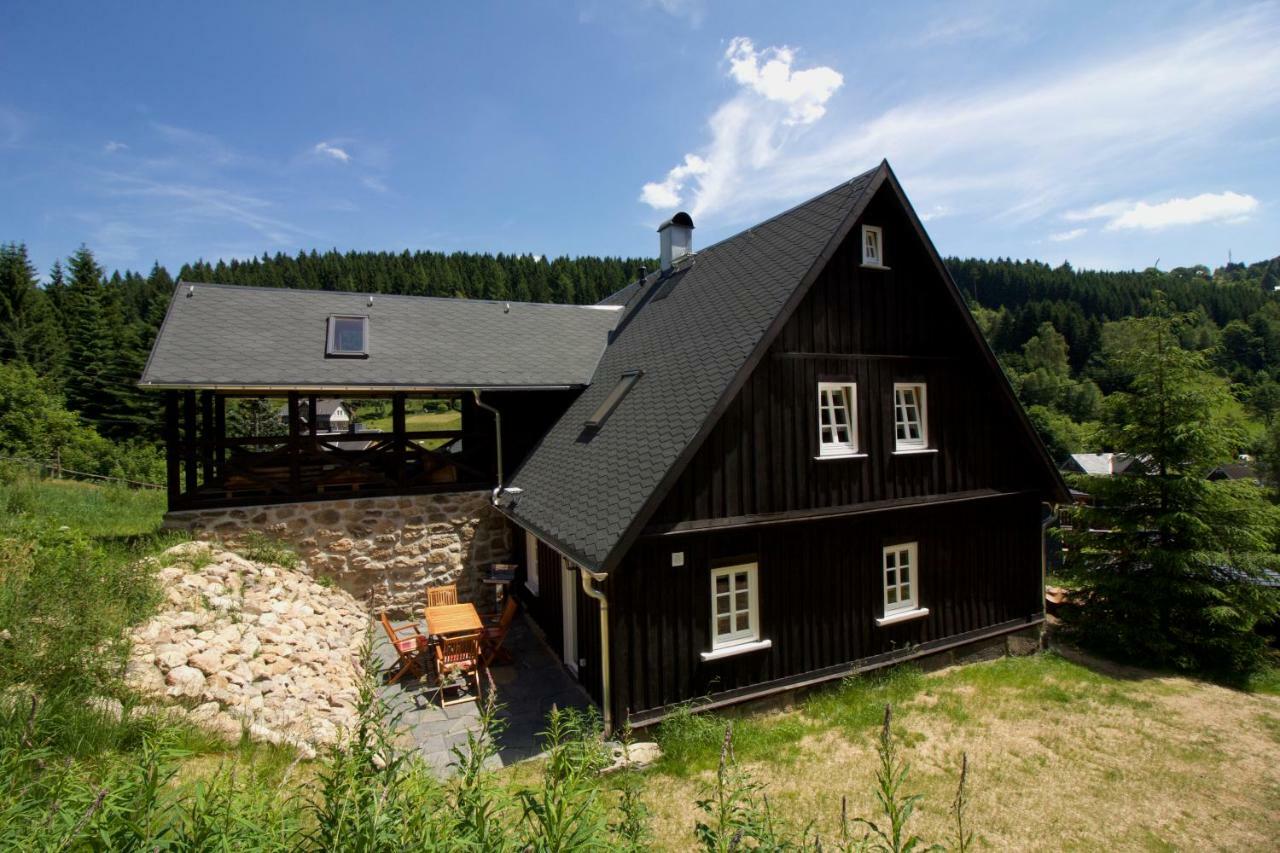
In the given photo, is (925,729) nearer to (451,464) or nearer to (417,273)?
(451,464)

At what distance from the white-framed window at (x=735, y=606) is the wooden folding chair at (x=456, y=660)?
3475 millimetres

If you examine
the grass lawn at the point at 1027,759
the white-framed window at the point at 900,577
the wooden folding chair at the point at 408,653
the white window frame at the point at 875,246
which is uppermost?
the white window frame at the point at 875,246

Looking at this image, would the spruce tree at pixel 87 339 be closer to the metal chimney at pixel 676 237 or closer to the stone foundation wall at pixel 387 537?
the stone foundation wall at pixel 387 537

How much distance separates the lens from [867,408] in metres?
9.29

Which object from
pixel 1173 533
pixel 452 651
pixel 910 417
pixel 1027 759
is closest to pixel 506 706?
pixel 452 651

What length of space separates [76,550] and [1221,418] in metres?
19.6

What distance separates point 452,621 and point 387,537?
3123 millimetres

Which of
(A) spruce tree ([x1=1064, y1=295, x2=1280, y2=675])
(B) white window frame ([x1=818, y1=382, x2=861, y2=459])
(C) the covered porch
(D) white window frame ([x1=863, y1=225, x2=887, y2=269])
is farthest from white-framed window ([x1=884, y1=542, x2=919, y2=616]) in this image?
(C) the covered porch

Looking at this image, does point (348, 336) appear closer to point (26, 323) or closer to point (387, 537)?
point (387, 537)

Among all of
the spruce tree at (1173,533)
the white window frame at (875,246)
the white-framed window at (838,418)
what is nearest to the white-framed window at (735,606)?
the white-framed window at (838,418)

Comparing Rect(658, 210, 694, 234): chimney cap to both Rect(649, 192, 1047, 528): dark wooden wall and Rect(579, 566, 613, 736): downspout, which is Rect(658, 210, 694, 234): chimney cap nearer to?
Rect(649, 192, 1047, 528): dark wooden wall

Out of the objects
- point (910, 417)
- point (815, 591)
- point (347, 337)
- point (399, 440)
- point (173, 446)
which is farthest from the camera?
point (347, 337)

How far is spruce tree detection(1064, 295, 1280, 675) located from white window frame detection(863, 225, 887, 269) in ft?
22.0

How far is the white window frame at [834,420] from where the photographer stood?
29.4 feet
